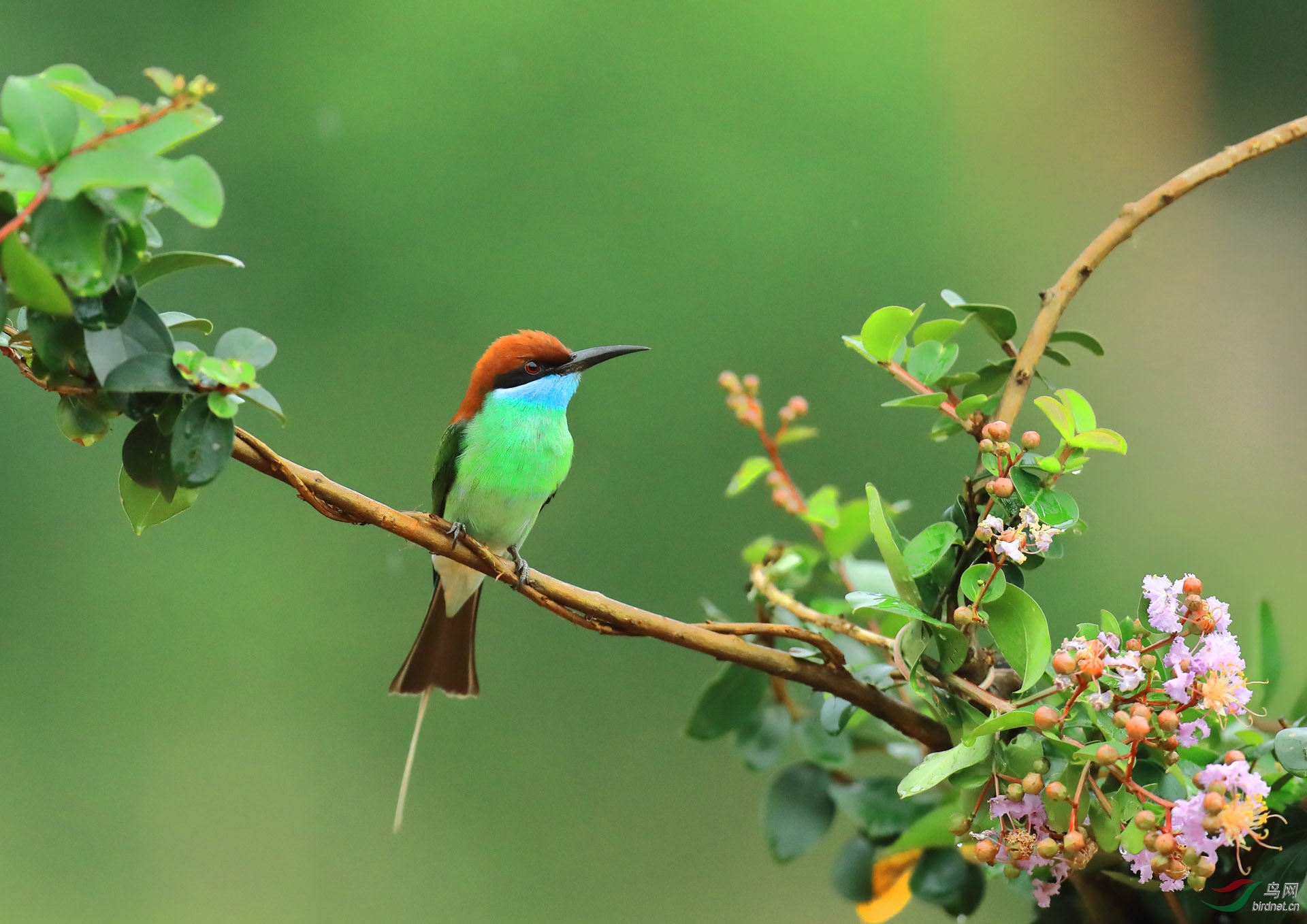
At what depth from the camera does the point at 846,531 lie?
42.4 inches

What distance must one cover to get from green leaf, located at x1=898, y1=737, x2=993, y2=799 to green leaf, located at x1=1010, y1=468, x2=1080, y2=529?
140 millimetres

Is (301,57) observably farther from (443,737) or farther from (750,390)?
(750,390)

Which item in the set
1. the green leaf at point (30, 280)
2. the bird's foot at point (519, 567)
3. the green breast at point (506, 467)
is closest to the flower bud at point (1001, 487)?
the bird's foot at point (519, 567)

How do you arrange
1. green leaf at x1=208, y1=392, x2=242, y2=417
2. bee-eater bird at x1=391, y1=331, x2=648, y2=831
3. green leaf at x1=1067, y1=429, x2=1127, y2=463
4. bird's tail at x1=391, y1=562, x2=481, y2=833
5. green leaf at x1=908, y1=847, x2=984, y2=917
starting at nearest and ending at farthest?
green leaf at x1=208, y1=392, x2=242, y2=417, green leaf at x1=1067, y1=429, x2=1127, y2=463, green leaf at x1=908, y1=847, x2=984, y2=917, bird's tail at x1=391, y1=562, x2=481, y2=833, bee-eater bird at x1=391, y1=331, x2=648, y2=831

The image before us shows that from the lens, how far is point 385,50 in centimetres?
328

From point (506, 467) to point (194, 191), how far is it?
819 mm

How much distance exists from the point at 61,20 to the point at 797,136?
1982mm

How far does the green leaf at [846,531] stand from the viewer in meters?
1.07

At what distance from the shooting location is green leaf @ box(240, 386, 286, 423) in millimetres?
628

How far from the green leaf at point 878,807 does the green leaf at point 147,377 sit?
2.09ft

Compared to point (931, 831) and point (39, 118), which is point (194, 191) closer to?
point (39, 118)

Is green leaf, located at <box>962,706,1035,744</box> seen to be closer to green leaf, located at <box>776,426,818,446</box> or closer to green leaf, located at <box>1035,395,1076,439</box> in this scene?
green leaf, located at <box>1035,395,1076,439</box>

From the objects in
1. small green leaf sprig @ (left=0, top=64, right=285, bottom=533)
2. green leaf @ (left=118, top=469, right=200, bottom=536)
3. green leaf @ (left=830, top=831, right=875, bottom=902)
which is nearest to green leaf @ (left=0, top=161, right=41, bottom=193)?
small green leaf sprig @ (left=0, top=64, right=285, bottom=533)

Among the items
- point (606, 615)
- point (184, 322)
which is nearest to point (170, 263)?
point (184, 322)
